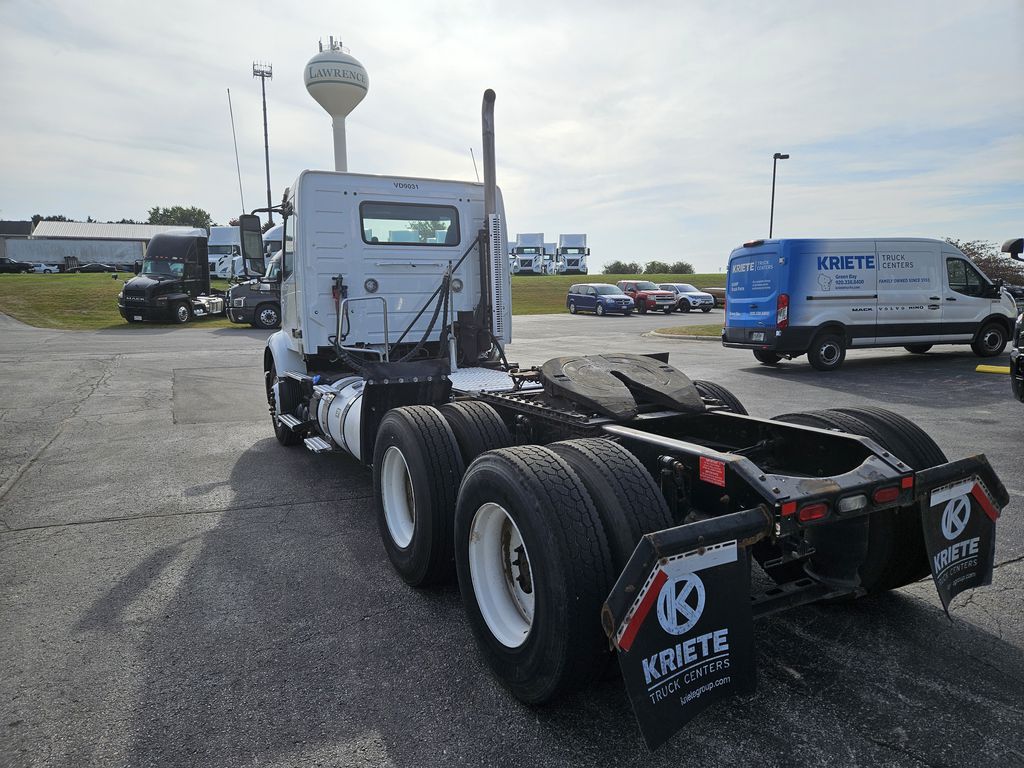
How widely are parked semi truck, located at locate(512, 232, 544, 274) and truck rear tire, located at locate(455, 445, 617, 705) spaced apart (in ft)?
215

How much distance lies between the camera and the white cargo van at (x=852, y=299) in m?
12.7

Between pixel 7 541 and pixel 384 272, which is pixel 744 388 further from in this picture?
pixel 7 541

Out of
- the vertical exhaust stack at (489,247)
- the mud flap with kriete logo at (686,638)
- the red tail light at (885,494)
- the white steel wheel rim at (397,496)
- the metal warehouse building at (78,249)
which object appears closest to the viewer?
the mud flap with kriete logo at (686,638)

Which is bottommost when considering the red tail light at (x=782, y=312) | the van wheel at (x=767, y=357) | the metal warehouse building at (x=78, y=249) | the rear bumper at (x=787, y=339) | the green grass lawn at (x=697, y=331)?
the van wheel at (x=767, y=357)

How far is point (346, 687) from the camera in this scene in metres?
2.84

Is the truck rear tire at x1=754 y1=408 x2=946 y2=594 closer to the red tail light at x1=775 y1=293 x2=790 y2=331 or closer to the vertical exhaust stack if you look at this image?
the vertical exhaust stack

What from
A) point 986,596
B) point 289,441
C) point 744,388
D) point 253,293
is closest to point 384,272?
point 289,441

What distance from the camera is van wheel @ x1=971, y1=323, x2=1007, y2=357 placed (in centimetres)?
1419

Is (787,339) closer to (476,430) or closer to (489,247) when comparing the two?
(489,247)

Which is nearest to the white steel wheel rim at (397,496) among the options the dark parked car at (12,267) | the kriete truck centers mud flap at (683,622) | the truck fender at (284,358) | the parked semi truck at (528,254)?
the kriete truck centers mud flap at (683,622)

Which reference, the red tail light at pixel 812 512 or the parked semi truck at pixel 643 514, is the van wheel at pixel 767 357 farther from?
the red tail light at pixel 812 512

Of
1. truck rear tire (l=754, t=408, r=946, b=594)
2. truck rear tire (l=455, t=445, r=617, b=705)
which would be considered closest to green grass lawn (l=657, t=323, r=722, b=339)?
truck rear tire (l=754, t=408, r=946, b=594)

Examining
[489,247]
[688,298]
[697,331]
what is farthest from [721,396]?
[688,298]

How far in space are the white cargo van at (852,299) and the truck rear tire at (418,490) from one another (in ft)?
34.3
